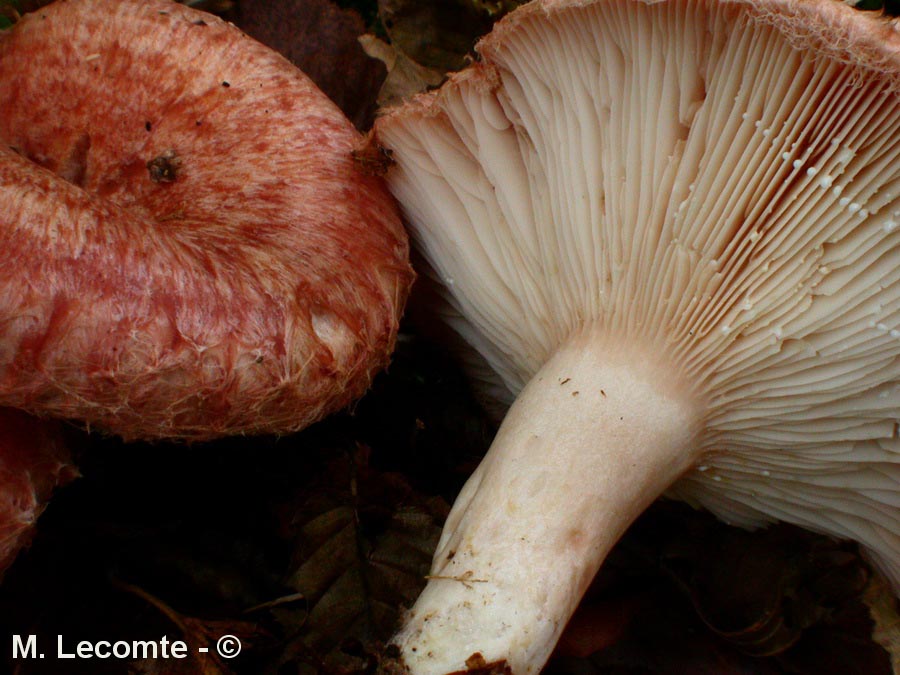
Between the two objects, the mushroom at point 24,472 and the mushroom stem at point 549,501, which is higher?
the mushroom stem at point 549,501

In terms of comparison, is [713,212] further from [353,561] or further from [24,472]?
[24,472]

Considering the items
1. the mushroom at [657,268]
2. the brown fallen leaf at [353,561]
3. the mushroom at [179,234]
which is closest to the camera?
the mushroom at [179,234]

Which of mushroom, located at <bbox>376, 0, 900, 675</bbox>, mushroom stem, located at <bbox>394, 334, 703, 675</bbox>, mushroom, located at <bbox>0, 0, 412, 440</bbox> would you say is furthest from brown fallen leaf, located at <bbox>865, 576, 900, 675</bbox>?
mushroom, located at <bbox>0, 0, 412, 440</bbox>

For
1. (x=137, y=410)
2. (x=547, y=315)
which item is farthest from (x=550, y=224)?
(x=137, y=410)

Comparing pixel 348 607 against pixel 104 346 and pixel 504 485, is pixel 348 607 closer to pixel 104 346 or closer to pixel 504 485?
pixel 504 485

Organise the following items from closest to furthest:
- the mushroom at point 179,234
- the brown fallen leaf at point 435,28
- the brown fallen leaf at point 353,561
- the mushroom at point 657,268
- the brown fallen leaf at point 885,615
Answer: the mushroom at point 179,234, the mushroom at point 657,268, the brown fallen leaf at point 353,561, the brown fallen leaf at point 885,615, the brown fallen leaf at point 435,28

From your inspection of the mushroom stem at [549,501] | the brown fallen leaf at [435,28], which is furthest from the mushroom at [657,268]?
the brown fallen leaf at [435,28]

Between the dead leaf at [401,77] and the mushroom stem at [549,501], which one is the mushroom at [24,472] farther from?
the dead leaf at [401,77]

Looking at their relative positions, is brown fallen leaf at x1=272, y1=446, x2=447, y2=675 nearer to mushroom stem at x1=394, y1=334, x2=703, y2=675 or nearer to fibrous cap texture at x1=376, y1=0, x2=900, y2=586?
mushroom stem at x1=394, y1=334, x2=703, y2=675
